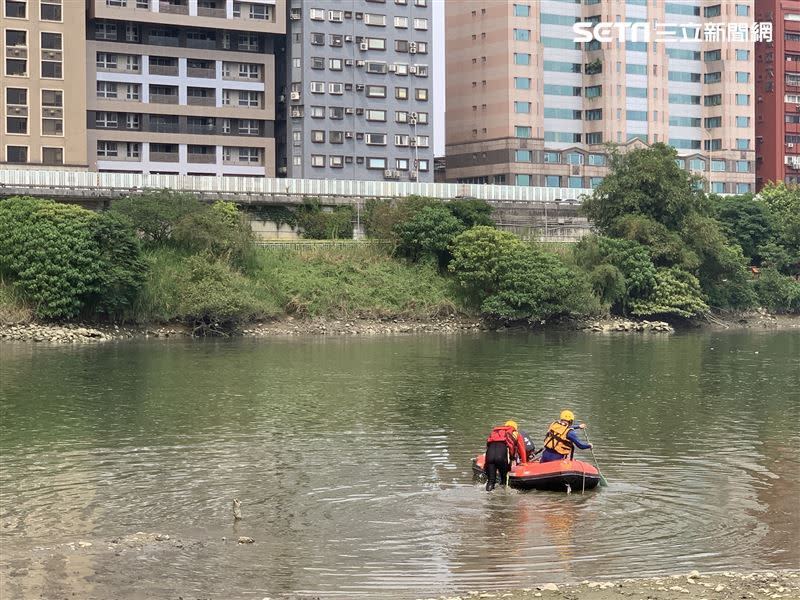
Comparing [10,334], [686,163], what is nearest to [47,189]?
[10,334]

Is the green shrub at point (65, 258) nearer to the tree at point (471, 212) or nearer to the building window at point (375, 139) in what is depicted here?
the tree at point (471, 212)

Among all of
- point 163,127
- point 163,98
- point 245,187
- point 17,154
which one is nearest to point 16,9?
point 17,154

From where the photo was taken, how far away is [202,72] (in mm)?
124562

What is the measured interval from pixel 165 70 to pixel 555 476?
326ft

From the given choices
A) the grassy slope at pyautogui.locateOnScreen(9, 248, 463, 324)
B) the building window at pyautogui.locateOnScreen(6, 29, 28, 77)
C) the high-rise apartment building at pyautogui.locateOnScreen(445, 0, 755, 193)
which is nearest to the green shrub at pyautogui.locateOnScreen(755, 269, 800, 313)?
the grassy slope at pyautogui.locateOnScreen(9, 248, 463, 324)

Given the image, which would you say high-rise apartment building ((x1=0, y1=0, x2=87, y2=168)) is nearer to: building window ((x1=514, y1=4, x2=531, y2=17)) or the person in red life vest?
building window ((x1=514, y1=4, x2=531, y2=17))

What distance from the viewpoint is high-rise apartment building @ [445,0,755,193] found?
14112cm

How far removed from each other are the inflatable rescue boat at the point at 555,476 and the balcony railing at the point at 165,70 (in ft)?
322

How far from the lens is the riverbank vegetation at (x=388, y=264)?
80.0 m

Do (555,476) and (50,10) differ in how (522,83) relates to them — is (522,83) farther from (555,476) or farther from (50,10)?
(555,476)

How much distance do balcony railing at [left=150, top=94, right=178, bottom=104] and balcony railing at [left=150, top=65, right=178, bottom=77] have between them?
6.60 ft

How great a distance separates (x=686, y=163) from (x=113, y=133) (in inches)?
2680

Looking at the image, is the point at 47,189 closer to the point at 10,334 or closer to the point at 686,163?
the point at 10,334

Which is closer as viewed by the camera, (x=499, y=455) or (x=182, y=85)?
(x=499, y=455)
